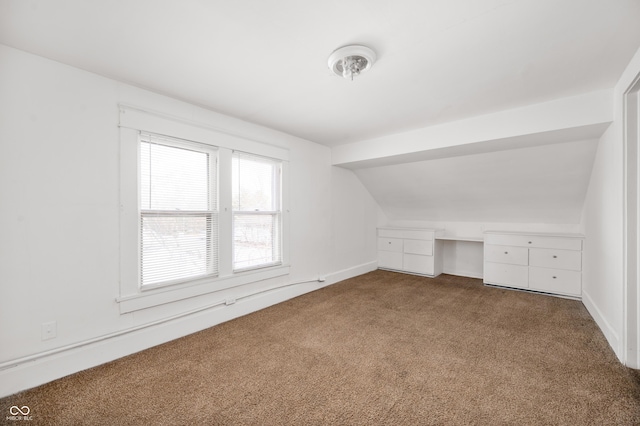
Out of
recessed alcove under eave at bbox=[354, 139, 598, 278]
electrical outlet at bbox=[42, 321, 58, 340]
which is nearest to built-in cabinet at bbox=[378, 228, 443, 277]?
recessed alcove under eave at bbox=[354, 139, 598, 278]

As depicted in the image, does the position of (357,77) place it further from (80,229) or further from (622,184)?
(80,229)

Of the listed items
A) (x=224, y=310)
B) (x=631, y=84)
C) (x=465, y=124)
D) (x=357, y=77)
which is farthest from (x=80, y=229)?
(x=631, y=84)

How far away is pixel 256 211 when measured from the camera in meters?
3.42

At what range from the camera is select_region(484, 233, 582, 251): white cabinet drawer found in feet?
12.3

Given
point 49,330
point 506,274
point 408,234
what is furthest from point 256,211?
point 506,274

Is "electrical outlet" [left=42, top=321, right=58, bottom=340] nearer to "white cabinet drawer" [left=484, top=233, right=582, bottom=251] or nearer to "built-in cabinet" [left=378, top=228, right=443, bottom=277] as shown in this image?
"built-in cabinet" [left=378, top=228, right=443, bottom=277]

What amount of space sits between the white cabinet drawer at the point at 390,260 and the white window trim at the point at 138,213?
2727 mm

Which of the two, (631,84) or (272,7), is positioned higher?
(272,7)

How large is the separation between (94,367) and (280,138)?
294 cm

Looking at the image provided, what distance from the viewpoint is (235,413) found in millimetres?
1628

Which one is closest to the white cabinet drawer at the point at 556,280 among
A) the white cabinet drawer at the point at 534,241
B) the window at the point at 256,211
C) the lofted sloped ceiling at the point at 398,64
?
the white cabinet drawer at the point at 534,241

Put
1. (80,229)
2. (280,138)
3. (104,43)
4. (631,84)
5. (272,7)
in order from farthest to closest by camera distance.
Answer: (280,138), (80,229), (631,84), (104,43), (272,7)

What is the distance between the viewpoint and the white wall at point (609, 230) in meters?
2.20

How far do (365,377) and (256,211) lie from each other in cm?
218
